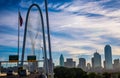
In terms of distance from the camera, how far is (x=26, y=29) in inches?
3895

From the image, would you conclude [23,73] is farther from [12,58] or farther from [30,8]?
[30,8]

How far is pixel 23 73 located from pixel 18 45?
1813 centimetres

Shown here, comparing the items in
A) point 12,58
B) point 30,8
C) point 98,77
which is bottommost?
point 98,77

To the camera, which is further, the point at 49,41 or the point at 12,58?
the point at 12,58

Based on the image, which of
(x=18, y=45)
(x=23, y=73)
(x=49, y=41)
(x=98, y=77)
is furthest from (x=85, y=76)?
(x=49, y=41)

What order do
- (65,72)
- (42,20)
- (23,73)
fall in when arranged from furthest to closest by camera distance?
(65,72), (23,73), (42,20)

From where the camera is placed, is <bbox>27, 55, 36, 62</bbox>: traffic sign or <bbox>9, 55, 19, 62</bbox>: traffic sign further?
<bbox>27, 55, 36, 62</bbox>: traffic sign

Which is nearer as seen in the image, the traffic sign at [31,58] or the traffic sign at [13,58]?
the traffic sign at [13,58]

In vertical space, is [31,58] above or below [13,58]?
below

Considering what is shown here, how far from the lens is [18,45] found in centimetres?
10888

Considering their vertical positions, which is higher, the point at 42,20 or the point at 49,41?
the point at 42,20

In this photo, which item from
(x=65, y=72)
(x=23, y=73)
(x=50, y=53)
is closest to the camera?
(x=50, y=53)

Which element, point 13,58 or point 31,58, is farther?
point 31,58

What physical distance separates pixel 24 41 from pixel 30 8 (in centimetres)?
1127
